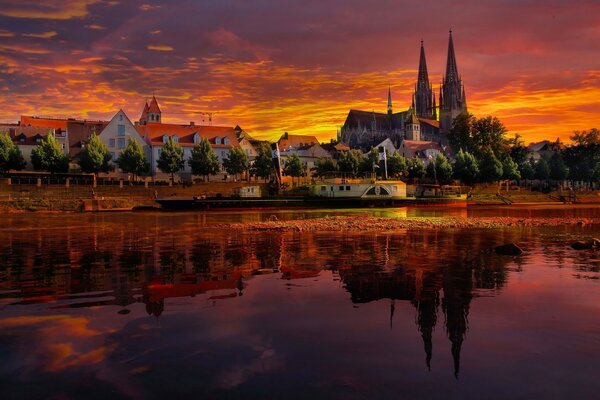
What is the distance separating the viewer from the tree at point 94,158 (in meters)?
89.8

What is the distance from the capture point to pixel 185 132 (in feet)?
382

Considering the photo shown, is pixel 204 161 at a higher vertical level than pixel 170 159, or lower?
lower

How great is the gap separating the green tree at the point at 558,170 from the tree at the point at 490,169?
30059mm

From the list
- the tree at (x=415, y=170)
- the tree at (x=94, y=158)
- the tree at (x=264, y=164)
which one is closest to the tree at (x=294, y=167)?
the tree at (x=264, y=164)

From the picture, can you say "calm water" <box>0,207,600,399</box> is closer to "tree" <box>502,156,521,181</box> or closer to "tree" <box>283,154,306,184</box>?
"tree" <box>283,154,306,184</box>

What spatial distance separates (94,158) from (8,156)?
41.1ft

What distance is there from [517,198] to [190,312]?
10493 centimetres

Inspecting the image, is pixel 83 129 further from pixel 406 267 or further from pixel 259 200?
pixel 406 267

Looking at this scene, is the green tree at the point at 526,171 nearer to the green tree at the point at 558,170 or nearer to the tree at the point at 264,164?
the green tree at the point at 558,170

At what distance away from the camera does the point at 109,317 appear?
1224 centimetres

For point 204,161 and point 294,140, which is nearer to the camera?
point 204,161

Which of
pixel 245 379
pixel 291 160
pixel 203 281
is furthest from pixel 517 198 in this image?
pixel 245 379

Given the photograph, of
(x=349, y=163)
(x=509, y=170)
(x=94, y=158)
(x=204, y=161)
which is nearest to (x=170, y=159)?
(x=204, y=161)

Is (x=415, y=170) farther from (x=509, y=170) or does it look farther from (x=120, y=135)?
(x=120, y=135)
